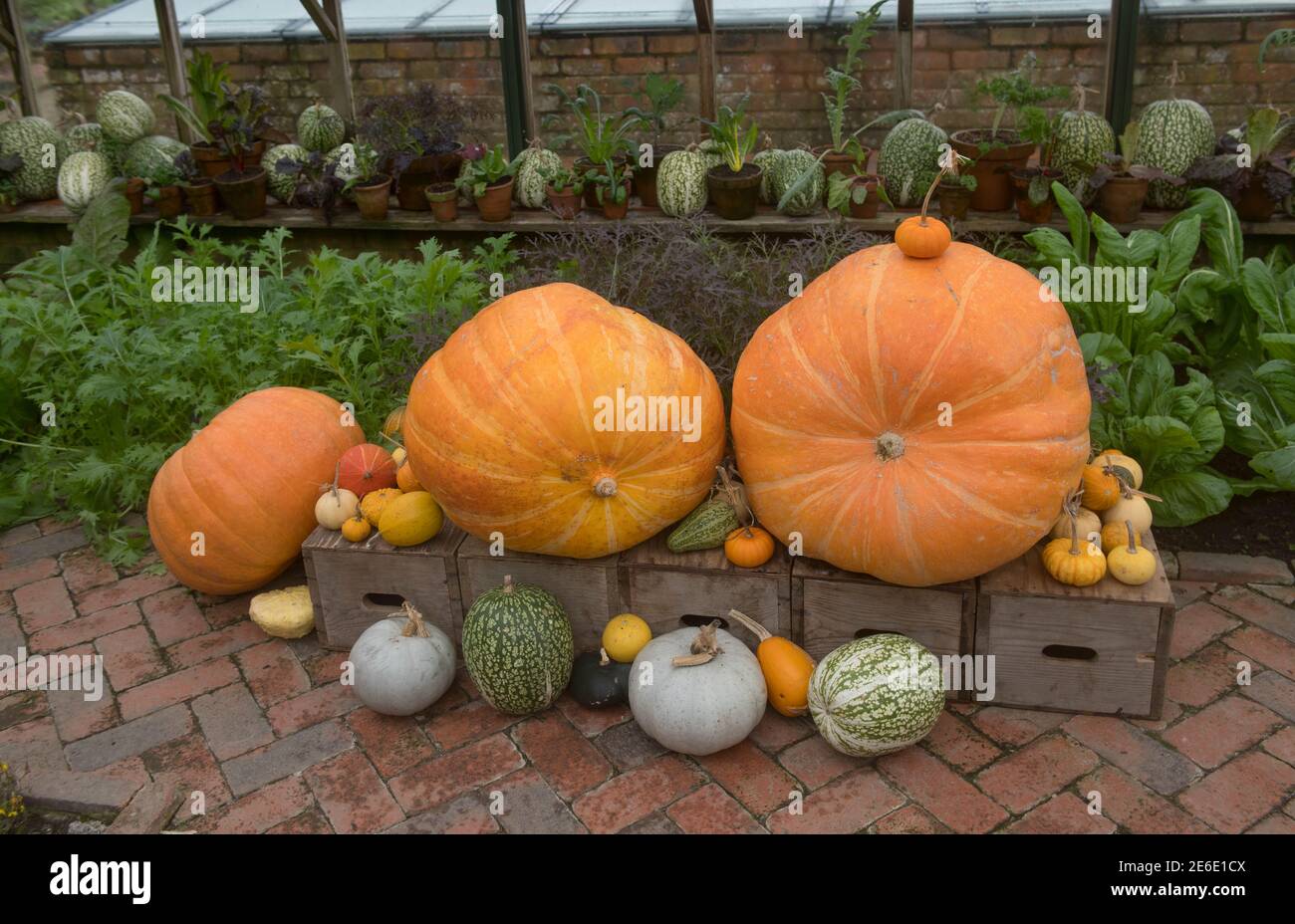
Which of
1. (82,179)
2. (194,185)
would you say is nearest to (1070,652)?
(194,185)

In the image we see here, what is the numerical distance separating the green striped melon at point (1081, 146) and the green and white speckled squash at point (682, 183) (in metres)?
1.91

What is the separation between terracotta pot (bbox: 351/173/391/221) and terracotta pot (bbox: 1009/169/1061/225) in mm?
3548

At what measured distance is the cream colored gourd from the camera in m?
3.57

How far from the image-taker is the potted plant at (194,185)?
710 centimetres

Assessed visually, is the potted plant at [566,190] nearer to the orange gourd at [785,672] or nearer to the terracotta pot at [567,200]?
the terracotta pot at [567,200]

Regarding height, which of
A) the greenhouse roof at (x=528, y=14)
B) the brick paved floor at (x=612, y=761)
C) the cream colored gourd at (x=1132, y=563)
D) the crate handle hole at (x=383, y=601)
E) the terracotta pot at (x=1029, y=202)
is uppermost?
the greenhouse roof at (x=528, y=14)

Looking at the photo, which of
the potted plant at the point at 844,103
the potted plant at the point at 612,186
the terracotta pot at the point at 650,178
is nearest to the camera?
the potted plant at the point at 844,103

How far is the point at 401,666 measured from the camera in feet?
12.4

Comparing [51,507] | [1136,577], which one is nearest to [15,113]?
[51,507]

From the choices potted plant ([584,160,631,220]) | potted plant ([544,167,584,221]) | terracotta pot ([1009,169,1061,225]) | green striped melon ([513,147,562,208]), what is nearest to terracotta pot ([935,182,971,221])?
terracotta pot ([1009,169,1061,225])

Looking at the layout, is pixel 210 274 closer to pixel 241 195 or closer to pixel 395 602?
pixel 241 195

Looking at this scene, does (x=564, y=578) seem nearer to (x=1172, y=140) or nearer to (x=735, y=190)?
(x=735, y=190)

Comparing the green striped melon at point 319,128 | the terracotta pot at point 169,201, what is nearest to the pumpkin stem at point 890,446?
the green striped melon at point 319,128

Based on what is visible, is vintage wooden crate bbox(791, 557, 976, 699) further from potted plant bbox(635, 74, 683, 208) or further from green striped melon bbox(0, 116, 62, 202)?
green striped melon bbox(0, 116, 62, 202)
